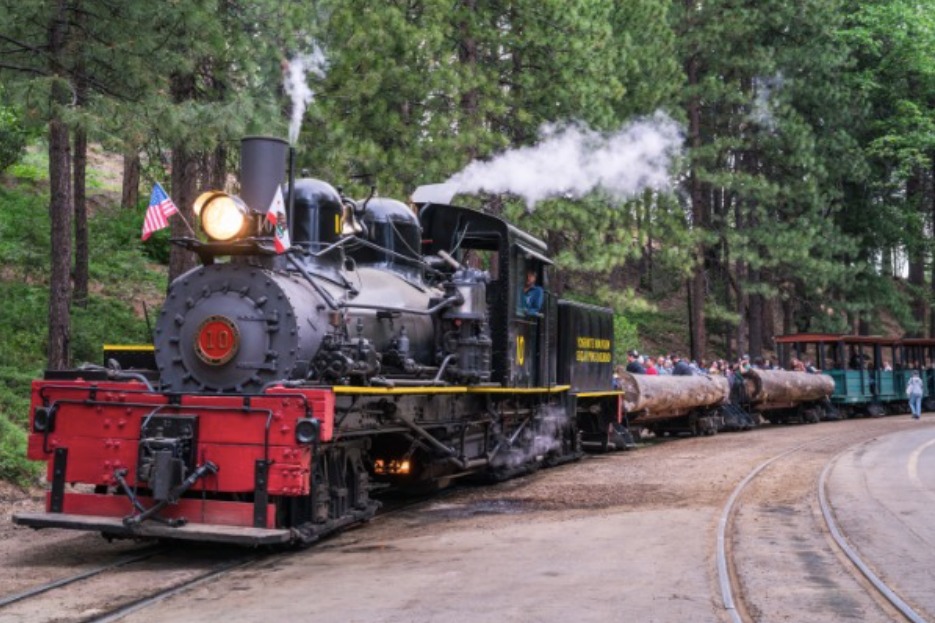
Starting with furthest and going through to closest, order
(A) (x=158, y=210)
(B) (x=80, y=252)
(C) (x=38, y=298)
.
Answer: (B) (x=80, y=252), (C) (x=38, y=298), (A) (x=158, y=210)

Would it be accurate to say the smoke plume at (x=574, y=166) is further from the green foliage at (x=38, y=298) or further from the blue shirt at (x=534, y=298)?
the green foliage at (x=38, y=298)

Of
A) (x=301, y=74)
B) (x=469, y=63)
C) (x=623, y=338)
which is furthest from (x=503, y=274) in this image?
(x=623, y=338)

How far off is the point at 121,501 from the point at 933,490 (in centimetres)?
979

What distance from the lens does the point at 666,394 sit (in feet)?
69.8

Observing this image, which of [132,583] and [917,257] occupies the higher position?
[917,257]

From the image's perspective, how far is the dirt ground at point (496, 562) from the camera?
6.37m

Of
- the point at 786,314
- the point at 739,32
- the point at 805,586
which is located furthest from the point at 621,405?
the point at 786,314

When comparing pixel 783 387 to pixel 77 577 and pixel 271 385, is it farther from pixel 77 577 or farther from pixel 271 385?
pixel 77 577

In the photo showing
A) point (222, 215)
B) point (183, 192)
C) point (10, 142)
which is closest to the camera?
point (222, 215)

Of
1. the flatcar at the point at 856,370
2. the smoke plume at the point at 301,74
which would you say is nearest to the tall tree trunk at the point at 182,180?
the smoke plume at the point at 301,74

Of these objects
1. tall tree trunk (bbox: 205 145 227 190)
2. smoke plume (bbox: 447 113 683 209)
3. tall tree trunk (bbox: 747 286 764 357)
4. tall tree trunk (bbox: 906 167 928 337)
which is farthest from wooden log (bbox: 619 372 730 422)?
tall tree trunk (bbox: 906 167 928 337)

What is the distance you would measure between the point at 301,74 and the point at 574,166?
20.2 feet

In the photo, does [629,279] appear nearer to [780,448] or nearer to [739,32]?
[739,32]

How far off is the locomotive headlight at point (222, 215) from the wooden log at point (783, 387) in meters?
20.5
